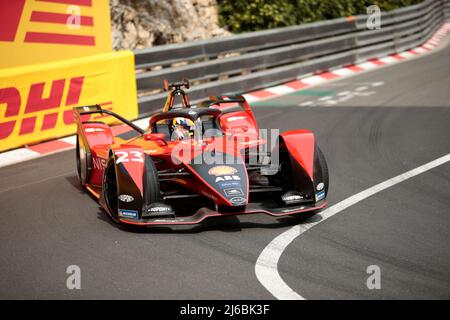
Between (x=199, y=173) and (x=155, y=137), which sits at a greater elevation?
(x=155, y=137)

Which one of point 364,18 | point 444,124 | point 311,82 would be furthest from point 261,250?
point 364,18

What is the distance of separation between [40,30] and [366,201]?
6.26 m

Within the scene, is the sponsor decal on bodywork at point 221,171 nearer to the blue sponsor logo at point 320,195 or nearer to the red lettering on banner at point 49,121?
the blue sponsor logo at point 320,195

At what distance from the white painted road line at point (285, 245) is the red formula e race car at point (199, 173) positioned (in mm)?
226

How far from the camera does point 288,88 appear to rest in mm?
15047

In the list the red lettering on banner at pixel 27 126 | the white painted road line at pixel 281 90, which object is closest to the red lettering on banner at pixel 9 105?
the red lettering on banner at pixel 27 126

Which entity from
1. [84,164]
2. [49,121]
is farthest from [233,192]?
[49,121]

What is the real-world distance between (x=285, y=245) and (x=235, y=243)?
437 mm

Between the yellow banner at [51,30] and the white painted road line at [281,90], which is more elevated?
the yellow banner at [51,30]

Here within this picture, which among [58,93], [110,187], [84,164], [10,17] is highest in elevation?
[10,17]

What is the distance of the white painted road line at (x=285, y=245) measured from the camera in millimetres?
4844

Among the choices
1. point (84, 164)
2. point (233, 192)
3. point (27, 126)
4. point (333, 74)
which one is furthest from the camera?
point (333, 74)

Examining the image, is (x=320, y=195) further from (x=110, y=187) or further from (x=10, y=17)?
(x=10, y=17)
